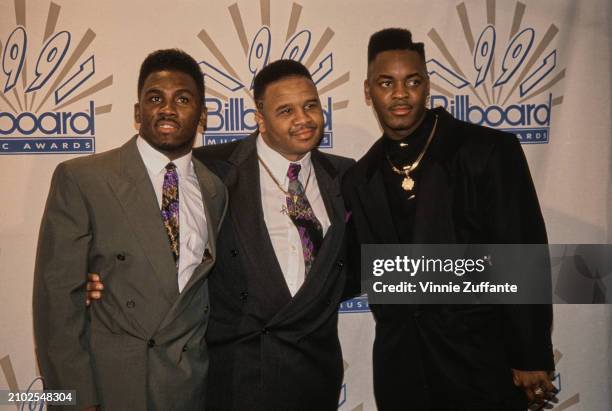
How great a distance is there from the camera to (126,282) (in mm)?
2053

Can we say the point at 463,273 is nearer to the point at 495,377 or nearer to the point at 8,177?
the point at 495,377

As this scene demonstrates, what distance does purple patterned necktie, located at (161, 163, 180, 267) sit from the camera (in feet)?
6.92

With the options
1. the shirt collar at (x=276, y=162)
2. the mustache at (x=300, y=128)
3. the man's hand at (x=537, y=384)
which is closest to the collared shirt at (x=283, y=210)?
the shirt collar at (x=276, y=162)

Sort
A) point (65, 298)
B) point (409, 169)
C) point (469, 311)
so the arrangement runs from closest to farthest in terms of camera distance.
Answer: point (65, 298) < point (469, 311) < point (409, 169)

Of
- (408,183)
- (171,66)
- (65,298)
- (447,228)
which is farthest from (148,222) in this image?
(447,228)

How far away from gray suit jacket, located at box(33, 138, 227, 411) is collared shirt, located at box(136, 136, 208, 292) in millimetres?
55

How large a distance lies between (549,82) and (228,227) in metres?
1.88

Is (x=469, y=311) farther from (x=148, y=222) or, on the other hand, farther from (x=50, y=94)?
(x=50, y=94)

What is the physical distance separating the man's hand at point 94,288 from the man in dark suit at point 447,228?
3.49 ft

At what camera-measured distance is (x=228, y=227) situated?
7.56 ft

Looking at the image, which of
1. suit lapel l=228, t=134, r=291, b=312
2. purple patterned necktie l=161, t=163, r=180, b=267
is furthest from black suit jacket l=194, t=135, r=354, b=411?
purple patterned necktie l=161, t=163, r=180, b=267

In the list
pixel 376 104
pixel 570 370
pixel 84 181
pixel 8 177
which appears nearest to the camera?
pixel 84 181

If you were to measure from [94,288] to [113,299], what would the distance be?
0.26 feet

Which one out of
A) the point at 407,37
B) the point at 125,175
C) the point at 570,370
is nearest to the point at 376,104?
the point at 407,37
